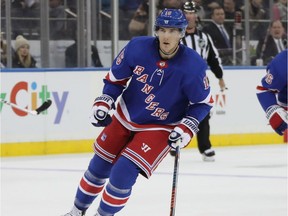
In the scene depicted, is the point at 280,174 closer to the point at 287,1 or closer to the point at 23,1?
the point at 23,1

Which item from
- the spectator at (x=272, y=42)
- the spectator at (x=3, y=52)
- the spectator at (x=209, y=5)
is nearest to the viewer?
the spectator at (x=3, y=52)

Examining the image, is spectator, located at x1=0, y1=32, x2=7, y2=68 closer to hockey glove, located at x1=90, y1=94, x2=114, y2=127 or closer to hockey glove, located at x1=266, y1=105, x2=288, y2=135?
hockey glove, located at x1=266, y1=105, x2=288, y2=135

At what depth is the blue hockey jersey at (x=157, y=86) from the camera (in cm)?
561

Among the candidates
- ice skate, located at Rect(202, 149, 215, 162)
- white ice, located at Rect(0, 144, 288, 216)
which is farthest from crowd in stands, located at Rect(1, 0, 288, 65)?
ice skate, located at Rect(202, 149, 215, 162)

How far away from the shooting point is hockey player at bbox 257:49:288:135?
249 inches

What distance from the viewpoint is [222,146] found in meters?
12.1

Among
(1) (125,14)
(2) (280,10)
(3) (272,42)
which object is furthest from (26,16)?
(2) (280,10)

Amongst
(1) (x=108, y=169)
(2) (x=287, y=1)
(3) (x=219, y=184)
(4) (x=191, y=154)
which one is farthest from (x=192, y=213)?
(2) (x=287, y=1)

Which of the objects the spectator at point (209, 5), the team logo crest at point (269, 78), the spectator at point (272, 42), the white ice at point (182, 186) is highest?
the team logo crest at point (269, 78)

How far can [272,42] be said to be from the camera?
1331cm

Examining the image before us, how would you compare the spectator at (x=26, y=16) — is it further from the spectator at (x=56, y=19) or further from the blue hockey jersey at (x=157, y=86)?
the blue hockey jersey at (x=157, y=86)

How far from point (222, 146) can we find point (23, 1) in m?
2.91

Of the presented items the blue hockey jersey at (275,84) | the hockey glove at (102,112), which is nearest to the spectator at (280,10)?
the blue hockey jersey at (275,84)

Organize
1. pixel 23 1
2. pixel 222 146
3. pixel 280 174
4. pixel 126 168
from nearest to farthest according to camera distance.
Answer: pixel 126 168 < pixel 280 174 < pixel 23 1 < pixel 222 146
